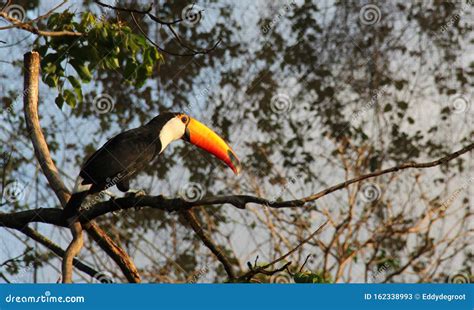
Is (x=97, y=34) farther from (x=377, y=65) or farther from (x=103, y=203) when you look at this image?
(x=377, y=65)

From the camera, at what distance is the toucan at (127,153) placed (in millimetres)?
2172

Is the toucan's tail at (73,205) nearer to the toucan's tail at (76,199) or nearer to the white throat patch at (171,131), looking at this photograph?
the toucan's tail at (76,199)

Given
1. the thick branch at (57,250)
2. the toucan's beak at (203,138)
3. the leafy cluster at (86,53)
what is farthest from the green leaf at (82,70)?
the toucan's beak at (203,138)

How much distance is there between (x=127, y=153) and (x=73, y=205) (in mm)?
415

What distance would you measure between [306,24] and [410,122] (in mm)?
844

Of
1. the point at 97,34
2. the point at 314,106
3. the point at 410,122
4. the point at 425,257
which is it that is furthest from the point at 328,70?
the point at 97,34

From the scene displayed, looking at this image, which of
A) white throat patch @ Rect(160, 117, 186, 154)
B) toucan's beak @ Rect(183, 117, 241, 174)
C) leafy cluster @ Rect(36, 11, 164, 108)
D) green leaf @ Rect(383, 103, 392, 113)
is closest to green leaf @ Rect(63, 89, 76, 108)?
leafy cluster @ Rect(36, 11, 164, 108)

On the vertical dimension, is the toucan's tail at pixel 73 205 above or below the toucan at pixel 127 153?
below

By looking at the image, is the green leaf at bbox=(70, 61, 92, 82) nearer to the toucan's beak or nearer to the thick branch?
the thick branch

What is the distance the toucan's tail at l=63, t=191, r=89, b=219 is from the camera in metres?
1.92

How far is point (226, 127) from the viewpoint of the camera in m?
4.10

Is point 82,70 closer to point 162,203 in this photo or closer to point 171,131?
point 162,203

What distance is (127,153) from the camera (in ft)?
7.65

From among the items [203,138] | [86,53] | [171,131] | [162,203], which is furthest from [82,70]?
[203,138]
